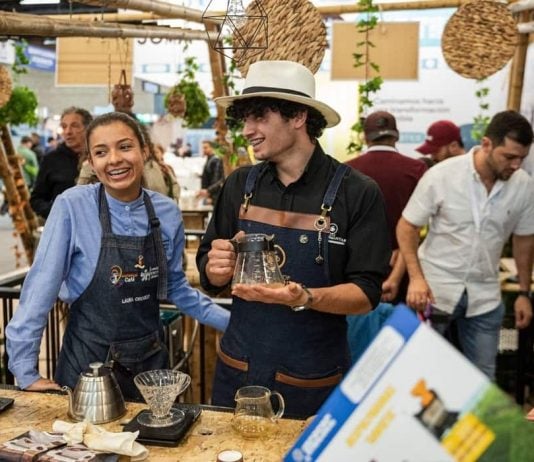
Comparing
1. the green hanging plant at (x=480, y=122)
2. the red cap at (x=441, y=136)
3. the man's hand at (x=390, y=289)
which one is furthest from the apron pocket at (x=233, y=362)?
the green hanging plant at (x=480, y=122)

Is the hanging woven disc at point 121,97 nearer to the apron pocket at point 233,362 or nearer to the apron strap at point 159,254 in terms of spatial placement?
the apron strap at point 159,254

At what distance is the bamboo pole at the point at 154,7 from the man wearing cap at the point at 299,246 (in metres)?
2.05

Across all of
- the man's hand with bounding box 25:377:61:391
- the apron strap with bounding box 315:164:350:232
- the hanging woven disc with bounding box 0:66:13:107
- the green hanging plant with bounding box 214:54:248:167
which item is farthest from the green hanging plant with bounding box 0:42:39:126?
the apron strap with bounding box 315:164:350:232

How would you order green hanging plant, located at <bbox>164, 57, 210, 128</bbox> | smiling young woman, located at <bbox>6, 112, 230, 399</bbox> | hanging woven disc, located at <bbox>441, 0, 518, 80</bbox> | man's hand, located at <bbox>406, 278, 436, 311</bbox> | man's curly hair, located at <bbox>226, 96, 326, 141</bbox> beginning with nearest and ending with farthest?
smiling young woman, located at <bbox>6, 112, 230, 399</bbox> → man's curly hair, located at <bbox>226, 96, 326, 141</bbox> → man's hand, located at <bbox>406, 278, 436, 311</bbox> → hanging woven disc, located at <bbox>441, 0, 518, 80</bbox> → green hanging plant, located at <bbox>164, 57, 210, 128</bbox>

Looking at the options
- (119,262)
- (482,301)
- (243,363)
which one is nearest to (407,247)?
(482,301)

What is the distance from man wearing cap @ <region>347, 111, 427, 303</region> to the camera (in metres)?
4.46

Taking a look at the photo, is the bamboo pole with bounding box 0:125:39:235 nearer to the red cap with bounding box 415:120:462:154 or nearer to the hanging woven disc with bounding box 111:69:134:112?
the hanging woven disc with bounding box 111:69:134:112

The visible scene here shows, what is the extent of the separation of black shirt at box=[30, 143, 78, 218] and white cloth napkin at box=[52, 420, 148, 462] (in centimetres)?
371

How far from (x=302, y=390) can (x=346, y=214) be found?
626mm

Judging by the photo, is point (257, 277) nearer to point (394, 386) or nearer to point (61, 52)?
point (394, 386)

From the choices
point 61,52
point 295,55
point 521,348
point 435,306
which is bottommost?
point 521,348

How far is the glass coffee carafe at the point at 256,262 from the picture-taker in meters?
1.97

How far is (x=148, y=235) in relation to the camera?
2.45 metres

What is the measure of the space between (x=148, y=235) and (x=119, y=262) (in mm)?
159
